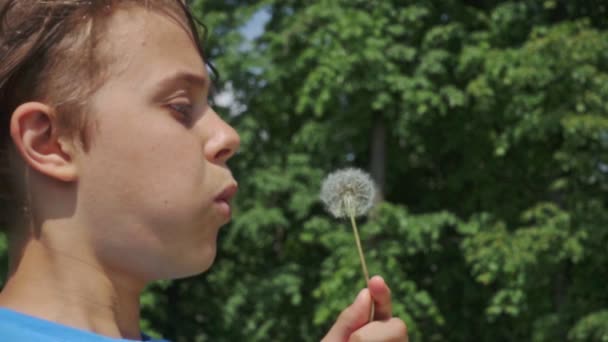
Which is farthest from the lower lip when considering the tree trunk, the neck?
the tree trunk

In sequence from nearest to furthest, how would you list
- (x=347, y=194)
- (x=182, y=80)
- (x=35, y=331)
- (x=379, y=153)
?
1. (x=35, y=331)
2. (x=182, y=80)
3. (x=347, y=194)
4. (x=379, y=153)

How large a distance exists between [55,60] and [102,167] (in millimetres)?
133

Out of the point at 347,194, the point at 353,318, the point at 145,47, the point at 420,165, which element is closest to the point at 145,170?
the point at 145,47

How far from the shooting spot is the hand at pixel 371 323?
1043 millimetres

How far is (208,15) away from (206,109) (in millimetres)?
8652

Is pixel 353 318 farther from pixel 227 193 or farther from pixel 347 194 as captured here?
pixel 347 194

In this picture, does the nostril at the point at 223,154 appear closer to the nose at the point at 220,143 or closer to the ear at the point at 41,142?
the nose at the point at 220,143

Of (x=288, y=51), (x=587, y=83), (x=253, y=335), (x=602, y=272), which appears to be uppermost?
(x=587, y=83)

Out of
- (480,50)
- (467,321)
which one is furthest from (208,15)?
(467,321)

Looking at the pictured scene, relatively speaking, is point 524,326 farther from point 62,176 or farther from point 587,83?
point 62,176

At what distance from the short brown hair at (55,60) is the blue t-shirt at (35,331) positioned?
5.7 inches

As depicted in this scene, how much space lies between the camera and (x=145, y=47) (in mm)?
1054

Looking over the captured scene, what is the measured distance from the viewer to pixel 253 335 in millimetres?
10164

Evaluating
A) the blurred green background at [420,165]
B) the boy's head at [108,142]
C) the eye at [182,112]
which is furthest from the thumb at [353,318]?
the blurred green background at [420,165]
